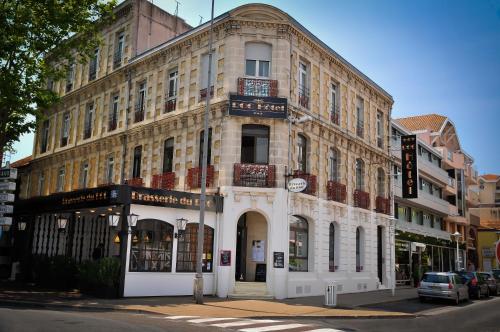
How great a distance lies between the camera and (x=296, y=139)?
2283 centimetres

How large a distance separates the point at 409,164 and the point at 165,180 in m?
16.5

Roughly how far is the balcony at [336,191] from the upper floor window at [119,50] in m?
13.9

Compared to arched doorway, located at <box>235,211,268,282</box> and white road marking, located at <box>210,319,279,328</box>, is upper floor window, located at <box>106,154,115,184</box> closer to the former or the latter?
arched doorway, located at <box>235,211,268,282</box>

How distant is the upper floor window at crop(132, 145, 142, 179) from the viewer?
26.4 m

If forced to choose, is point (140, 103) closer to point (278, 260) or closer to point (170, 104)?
point (170, 104)

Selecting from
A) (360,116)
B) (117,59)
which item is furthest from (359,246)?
(117,59)

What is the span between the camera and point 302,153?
77.5 feet

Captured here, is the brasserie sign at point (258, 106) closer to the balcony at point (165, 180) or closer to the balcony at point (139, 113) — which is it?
the balcony at point (165, 180)

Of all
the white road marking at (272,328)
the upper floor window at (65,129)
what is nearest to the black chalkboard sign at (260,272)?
the white road marking at (272,328)

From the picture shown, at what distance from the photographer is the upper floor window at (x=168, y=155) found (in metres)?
24.6

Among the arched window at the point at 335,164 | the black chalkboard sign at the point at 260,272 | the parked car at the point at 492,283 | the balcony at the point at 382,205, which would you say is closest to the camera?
the black chalkboard sign at the point at 260,272

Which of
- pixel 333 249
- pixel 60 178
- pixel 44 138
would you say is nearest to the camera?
pixel 333 249

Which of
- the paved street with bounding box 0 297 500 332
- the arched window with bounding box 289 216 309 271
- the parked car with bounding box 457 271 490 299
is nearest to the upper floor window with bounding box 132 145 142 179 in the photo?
the arched window with bounding box 289 216 309 271

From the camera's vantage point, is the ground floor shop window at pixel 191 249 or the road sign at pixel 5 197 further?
the ground floor shop window at pixel 191 249
